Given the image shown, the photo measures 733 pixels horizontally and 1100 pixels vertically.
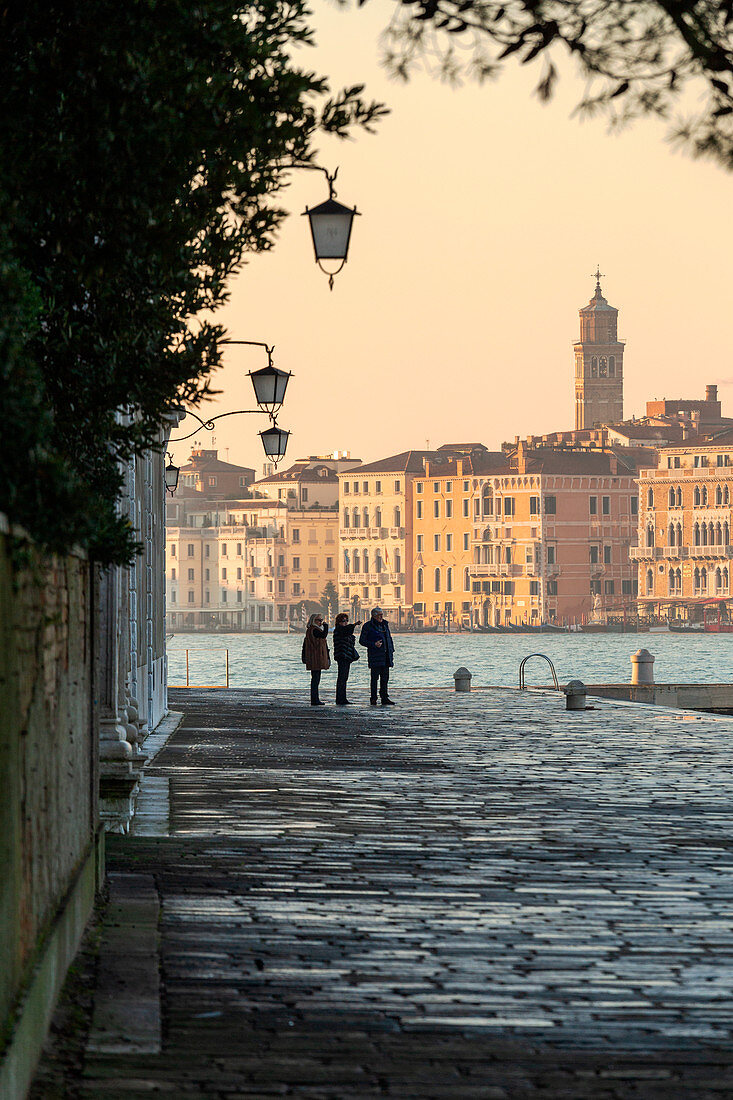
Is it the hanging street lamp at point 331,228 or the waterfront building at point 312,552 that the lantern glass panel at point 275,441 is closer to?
the hanging street lamp at point 331,228

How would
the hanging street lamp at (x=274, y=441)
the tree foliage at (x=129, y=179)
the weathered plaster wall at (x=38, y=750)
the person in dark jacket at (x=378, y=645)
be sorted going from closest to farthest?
the weathered plaster wall at (x=38, y=750), the tree foliage at (x=129, y=179), the hanging street lamp at (x=274, y=441), the person in dark jacket at (x=378, y=645)

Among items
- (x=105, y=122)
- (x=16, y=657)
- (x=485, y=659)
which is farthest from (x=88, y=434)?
(x=485, y=659)

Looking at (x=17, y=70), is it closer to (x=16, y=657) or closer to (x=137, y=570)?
(x=16, y=657)

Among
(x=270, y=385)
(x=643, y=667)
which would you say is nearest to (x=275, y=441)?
(x=270, y=385)

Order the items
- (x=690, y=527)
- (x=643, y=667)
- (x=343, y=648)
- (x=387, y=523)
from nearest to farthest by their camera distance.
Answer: (x=343, y=648)
(x=643, y=667)
(x=690, y=527)
(x=387, y=523)

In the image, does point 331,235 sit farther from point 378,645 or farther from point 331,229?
point 378,645

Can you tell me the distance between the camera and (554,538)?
155m

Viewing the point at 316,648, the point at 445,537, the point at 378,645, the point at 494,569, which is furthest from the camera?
the point at 445,537

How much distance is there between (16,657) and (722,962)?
11.4 ft

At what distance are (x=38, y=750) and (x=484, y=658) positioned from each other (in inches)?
4921

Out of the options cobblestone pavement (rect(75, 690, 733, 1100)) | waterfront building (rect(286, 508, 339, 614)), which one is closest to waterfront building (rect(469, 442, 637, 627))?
waterfront building (rect(286, 508, 339, 614))

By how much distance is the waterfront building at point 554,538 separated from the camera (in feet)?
506

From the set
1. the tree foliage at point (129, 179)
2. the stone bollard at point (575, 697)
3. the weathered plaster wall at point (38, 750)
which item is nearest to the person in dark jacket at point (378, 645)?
the stone bollard at point (575, 697)

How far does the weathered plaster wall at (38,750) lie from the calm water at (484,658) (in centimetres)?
7479
